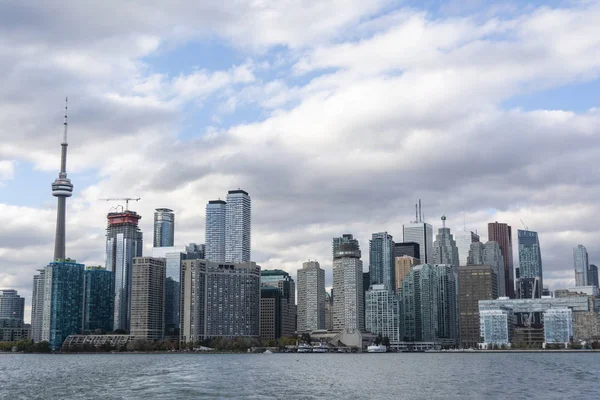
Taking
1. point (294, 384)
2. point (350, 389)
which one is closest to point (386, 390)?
point (350, 389)

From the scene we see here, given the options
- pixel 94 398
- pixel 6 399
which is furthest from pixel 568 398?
pixel 6 399

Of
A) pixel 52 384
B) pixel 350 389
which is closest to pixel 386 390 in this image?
pixel 350 389

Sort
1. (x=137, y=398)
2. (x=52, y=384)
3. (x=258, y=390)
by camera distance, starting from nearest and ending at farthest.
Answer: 1. (x=137, y=398)
2. (x=258, y=390)
3. (x=52, y=384)

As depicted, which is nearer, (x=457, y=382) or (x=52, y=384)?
(x=52, y=384)

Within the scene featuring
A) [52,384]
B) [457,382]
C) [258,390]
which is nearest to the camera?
[258,390]

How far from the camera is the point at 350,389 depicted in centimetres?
11325

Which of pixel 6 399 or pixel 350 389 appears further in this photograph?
pixel 350 389

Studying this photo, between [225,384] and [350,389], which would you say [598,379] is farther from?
[225,384]

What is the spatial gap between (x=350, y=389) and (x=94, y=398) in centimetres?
3717

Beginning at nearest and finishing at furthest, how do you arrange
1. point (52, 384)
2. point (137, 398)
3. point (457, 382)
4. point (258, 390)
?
point (137, 398)
point (258, 390)
point (52, 384)
point (457, 382)

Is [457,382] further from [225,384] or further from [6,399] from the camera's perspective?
[6,399]

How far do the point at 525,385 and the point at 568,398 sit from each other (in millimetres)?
20364

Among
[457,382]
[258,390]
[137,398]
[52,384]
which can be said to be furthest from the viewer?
[457,382]

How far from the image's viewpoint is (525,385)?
118875 mm
